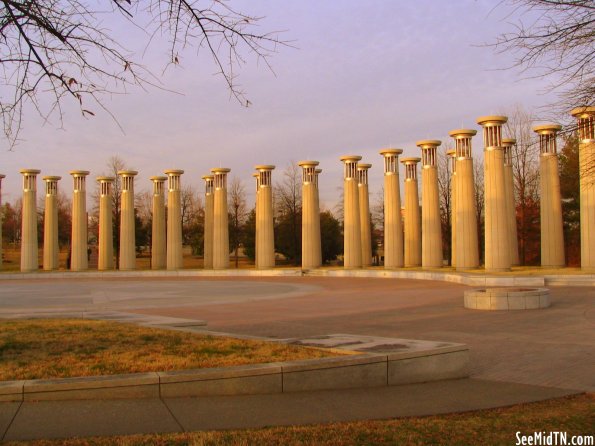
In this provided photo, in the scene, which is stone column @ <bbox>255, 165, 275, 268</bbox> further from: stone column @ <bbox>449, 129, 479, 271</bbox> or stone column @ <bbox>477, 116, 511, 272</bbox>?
stone column @ <bbox>477, 116, 511, 272</bbox>

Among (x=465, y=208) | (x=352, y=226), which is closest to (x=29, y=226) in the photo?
(x=352, y=226)

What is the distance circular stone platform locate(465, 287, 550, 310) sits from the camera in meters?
17.9

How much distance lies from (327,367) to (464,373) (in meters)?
2.30

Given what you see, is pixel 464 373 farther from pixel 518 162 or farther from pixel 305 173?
pixel 518 162

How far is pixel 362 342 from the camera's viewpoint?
10.2 meters

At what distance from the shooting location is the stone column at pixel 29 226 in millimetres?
48594

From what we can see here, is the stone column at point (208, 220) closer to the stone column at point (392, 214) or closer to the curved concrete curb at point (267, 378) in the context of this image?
the stone column at point (392, 214)

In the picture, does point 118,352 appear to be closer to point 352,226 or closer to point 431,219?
point 431,219

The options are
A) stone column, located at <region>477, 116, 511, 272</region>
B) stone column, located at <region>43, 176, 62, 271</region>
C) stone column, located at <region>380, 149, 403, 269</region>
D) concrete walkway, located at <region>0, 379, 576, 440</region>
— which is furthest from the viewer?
stone column, located at <region>43, 176, 62, 271</region>

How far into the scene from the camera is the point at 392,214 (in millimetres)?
41938

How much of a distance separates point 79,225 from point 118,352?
42196 mm

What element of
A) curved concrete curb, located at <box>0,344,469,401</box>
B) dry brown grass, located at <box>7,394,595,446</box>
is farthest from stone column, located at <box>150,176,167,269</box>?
dry brown grass, located at <box>7,394,595,446</box>

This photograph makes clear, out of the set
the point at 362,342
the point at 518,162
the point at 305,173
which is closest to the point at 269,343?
the point at 362,342

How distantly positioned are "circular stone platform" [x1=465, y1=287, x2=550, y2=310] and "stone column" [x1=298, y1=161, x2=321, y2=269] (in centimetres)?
2553
